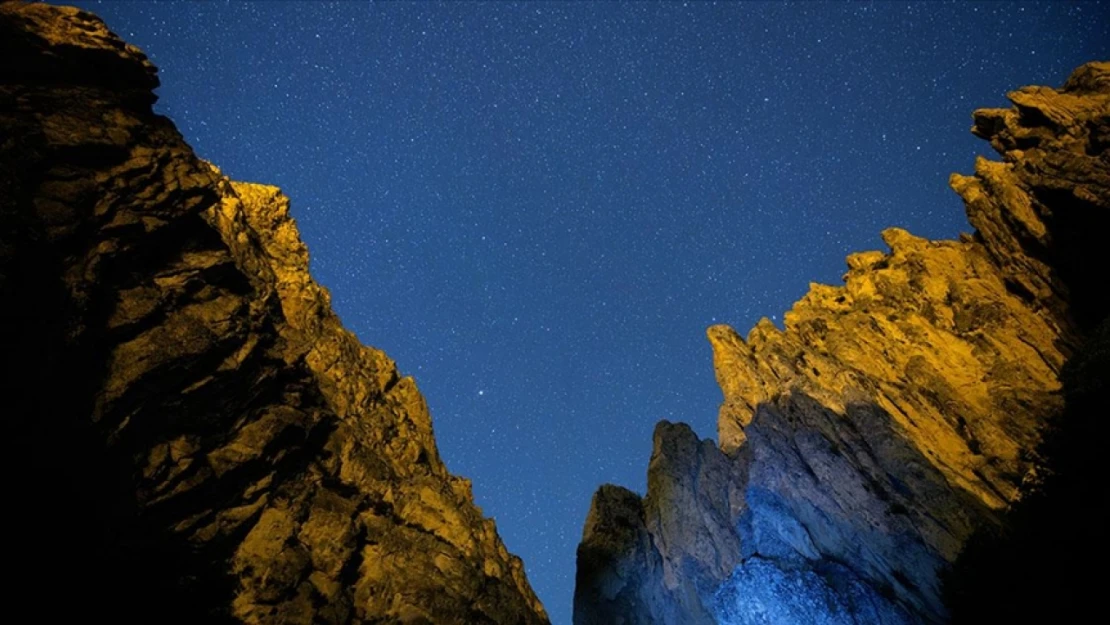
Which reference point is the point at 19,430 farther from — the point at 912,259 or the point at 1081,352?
the point at 912,259

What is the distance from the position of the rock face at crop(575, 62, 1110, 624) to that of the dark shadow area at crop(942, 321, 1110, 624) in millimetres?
962

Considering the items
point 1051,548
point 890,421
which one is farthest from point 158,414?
point 1051,548

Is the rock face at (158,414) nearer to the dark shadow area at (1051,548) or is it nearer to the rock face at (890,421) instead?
the rock face at (890,421)

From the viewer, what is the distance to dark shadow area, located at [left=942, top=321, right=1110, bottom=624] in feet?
79.5

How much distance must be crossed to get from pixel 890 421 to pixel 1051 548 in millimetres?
Answer: 8189

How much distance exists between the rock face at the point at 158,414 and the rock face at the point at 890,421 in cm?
1467

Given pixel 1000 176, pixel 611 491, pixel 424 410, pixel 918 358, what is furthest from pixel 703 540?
pixel 1000 176

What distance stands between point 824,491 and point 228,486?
101ft

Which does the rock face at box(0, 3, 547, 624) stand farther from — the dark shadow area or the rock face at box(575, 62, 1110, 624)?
the dark shadow area

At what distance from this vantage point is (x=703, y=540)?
123 feet

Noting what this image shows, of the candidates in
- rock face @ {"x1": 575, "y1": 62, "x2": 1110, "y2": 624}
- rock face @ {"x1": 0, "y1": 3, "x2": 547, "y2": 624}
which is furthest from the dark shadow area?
rock face @ {"x1": 0, "y1": 3, "x2": 547, "y2": 624}

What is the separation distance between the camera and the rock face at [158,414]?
17453 millimetres

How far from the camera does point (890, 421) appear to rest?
98.0ft

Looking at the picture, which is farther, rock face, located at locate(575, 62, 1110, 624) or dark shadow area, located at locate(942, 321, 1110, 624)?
rock face, located at locate(575, 62, 1110, 624)
